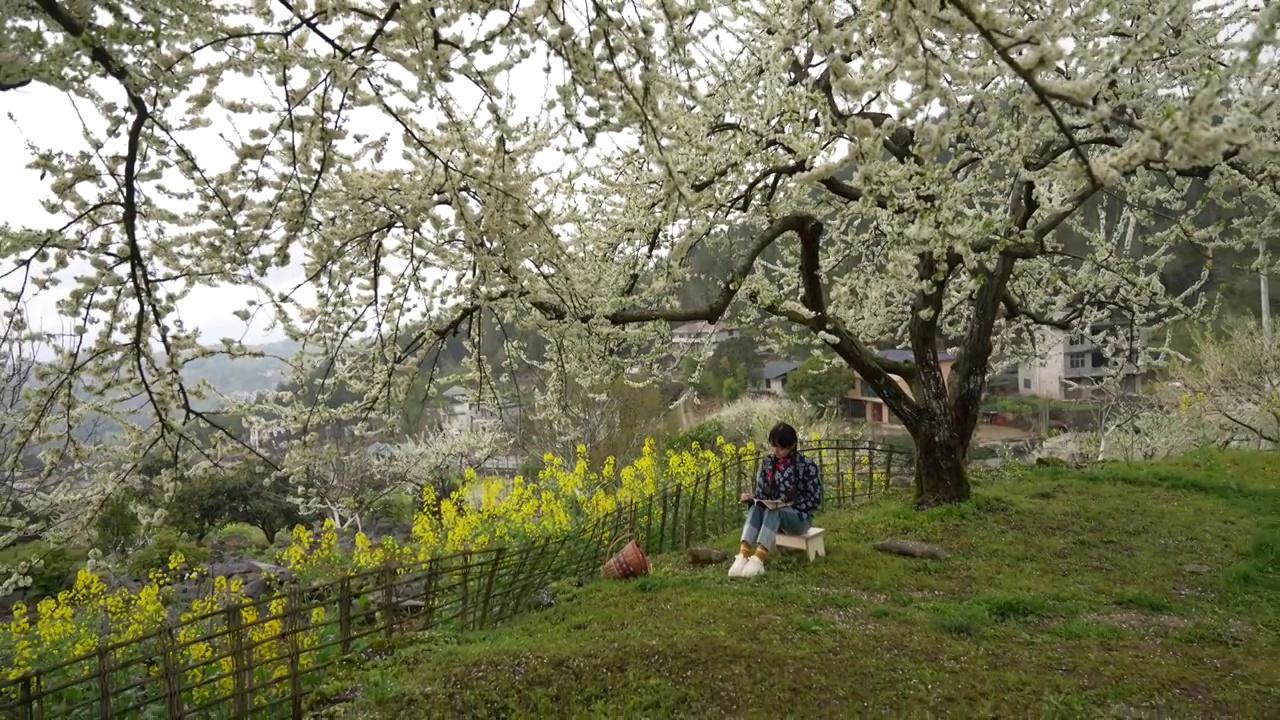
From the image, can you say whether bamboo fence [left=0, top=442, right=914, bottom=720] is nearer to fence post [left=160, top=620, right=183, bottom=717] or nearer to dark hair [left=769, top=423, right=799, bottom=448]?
fence post [left=160, top=620, right=183, bottom=717]

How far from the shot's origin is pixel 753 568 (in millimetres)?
5398

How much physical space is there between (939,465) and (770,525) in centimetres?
246

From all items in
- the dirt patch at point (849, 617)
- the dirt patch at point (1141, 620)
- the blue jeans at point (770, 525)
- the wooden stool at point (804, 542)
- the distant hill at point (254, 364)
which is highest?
the distant hill at point (254, 364)

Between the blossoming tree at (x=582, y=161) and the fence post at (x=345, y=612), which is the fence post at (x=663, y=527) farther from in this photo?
the fence post at (x=345, y=612)

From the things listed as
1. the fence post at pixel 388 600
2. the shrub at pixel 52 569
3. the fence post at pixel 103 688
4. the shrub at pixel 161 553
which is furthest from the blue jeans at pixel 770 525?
the shrub at pixel 52 569

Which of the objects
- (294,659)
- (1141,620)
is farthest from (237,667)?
(1141,620)

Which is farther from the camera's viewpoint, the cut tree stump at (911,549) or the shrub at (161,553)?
the shrub at (161,553)

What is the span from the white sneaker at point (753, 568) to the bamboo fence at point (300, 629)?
128 centimetres

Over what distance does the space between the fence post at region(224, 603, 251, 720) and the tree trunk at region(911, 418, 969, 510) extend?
228 inches

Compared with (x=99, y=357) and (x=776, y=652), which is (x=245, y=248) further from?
(x=776, y=652)

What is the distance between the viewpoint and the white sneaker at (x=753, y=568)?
17.6 feet

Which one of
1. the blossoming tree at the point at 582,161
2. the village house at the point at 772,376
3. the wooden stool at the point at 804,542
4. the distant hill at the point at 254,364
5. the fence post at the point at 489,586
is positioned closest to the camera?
the blossoming tree at the point at 582,161

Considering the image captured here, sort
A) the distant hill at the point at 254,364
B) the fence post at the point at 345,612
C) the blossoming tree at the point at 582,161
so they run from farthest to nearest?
the fence post at the point at 345,612, the distant hill at the point at 254,364, the blossoming tree at the point at 582,161

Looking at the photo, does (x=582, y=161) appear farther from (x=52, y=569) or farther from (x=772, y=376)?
(x=772, y=376)
